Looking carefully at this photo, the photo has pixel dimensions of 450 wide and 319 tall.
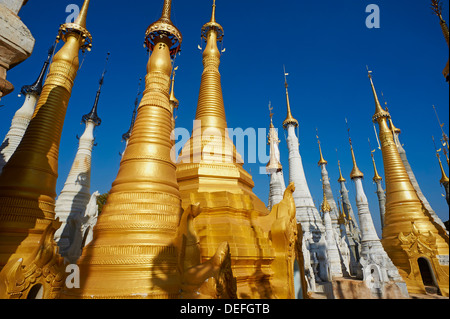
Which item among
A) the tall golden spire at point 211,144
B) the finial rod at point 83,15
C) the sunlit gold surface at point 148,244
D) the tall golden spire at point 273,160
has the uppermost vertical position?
the tall golden spire at point 273,160

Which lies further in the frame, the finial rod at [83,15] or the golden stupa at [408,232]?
the golden stupa at [408,232]

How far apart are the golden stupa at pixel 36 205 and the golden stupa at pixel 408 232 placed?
12.0m

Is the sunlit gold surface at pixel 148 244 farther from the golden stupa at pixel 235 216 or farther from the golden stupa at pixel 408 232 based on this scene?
the golden stupa at pixel 408 232

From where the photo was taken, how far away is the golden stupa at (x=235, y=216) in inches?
264

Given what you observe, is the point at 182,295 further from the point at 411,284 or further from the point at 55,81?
the point at 411,284

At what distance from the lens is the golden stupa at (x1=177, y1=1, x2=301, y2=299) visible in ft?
22.0

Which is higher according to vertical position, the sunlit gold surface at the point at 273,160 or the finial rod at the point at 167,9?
the sunlit gold surface at the point at 273,160

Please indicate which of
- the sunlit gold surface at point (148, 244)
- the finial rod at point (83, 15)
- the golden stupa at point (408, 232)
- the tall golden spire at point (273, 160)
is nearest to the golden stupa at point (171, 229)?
the sunlit gold surface at point (148, 244)

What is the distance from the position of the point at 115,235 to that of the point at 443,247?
13853mm

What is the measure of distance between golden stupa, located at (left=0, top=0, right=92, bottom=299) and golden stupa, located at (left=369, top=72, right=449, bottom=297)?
472 inches

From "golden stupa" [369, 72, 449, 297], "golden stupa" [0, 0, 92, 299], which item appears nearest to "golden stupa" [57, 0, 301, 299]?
"golden stupa" [0, 0, 92, 299]

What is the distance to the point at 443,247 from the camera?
36.3ft

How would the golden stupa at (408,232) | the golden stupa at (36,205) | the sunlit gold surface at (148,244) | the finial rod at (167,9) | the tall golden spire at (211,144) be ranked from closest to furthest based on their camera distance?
the sunlit gold surface at (148,244), the golden stupa at (36,205), the finial rod at (167,9), the tall golden spire at (211,144), the golden stupa at (408,232)


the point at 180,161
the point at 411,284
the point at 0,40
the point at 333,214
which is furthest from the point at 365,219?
the point at 0,40
